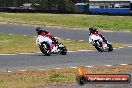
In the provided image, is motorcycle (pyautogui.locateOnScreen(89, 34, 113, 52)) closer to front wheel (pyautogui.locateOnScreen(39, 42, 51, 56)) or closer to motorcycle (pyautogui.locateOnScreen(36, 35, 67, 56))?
motorcycle (pyautogui.locateOnScreen(36, 35, 67, 56))

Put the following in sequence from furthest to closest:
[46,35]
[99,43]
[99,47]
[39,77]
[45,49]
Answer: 1. [99,43]
2. [99,47]
3. [46,35]
4. [45,49]
5. [39,77]

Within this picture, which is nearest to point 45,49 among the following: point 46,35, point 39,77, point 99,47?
point 46,35

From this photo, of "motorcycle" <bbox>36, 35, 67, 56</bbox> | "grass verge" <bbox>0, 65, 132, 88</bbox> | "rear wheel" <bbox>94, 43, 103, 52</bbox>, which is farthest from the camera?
"rear wheel" <bbox>94, 43, 103, 52</bbox>

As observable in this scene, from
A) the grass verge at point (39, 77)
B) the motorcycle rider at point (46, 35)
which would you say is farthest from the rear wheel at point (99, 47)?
the grass verge at point (39, 77)

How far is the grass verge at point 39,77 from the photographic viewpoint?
11.0 metres

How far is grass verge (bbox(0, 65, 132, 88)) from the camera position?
36.1 feet

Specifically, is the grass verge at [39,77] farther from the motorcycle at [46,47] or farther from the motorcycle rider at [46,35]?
the motorcycle rider at [46,35]

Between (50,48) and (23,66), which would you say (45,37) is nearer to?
(50,48)

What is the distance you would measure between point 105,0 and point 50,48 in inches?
3028

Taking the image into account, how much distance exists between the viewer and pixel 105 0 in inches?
3765

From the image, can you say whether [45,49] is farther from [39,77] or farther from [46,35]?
[39,77]

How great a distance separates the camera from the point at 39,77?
12422mm

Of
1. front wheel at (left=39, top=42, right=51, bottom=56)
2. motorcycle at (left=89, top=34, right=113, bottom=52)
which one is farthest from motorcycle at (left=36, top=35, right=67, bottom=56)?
motorcycle at (left=89, top=34, right=113, bottom=52)

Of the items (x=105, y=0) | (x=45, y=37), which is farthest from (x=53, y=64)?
(x=105, y=0)
